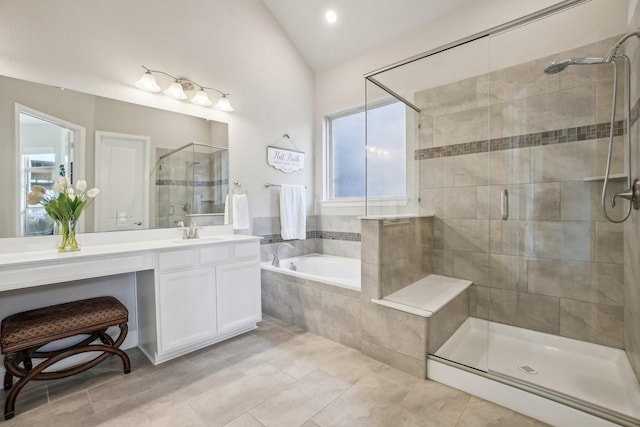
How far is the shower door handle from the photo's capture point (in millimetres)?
2293

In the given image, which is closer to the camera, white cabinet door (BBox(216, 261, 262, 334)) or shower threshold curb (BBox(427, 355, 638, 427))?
shower threshold curb (BBox(427, 355, 638, 427))

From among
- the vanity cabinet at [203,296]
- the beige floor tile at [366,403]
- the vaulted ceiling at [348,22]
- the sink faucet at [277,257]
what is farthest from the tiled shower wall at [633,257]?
the sink faucet at [277,257]

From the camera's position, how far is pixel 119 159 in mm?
2316

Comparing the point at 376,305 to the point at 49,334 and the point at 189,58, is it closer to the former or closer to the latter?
the point at 49,334

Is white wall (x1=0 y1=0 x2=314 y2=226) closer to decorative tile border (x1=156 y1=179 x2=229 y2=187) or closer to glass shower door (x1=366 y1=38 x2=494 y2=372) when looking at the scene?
decorative tile border (x1=156 y1=179 x2=229 y2=187)

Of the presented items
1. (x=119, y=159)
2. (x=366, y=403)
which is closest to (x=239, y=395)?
(x=366, y=403)

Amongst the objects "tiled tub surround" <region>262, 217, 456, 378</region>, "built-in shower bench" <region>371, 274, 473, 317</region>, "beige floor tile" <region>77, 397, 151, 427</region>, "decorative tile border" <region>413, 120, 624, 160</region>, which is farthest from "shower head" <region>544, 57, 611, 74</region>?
"beige floor tile" <region>77, 397, 151, 427</region>

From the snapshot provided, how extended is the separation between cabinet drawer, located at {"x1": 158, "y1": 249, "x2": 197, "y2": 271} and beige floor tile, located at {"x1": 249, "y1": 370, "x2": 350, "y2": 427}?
1.10 meters

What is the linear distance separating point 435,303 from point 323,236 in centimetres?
193

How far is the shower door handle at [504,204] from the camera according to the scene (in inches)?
90.3

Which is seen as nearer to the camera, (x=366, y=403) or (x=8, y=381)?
(x=366, y=403)

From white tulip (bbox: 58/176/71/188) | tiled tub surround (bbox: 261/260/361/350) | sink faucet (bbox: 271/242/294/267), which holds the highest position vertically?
white tulip (bbox: 58/176/71/188)

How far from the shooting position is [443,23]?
2.83 m

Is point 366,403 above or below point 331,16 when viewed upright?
below
